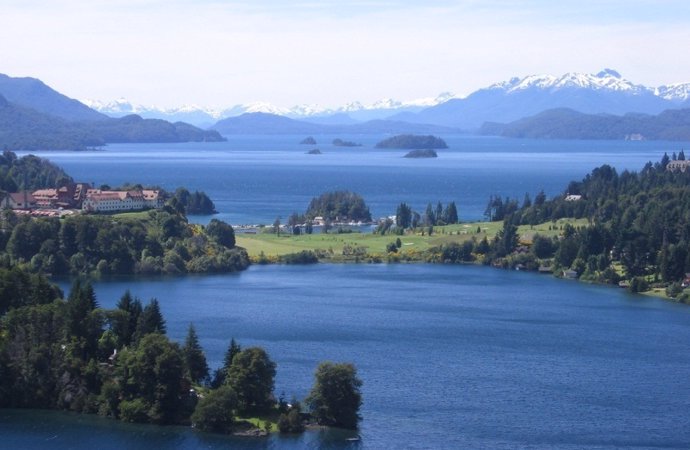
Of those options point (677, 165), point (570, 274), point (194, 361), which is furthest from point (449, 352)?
point (677, 165)

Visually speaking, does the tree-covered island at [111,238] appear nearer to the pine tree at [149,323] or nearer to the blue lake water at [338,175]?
the blue lake water at [338,175]

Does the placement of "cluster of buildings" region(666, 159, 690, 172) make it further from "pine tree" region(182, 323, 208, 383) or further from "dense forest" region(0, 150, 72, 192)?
"pine tree" region(182, 323, 208, 383)

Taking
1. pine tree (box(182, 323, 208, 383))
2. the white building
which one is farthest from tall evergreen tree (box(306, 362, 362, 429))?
the white building

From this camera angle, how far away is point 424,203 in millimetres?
84625

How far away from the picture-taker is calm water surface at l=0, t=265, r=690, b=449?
2589 centimetres

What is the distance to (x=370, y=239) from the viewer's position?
60.1 metres

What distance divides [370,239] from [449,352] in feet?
87.9

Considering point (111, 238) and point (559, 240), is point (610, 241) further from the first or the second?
point (111, 238)

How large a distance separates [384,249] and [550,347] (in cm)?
2232

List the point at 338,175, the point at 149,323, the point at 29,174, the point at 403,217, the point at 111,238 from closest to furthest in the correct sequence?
1. the point at 149,323
2. the point at 111,238
3. the point at 403,217
4. the point at 29,174
5. the point at 338,175

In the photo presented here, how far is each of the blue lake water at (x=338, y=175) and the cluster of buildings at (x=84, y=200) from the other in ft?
28.4

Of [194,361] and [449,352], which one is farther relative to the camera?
[449,352]

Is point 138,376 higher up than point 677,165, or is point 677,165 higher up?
point 677,165

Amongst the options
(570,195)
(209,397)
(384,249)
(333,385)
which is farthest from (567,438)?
(570,195)
